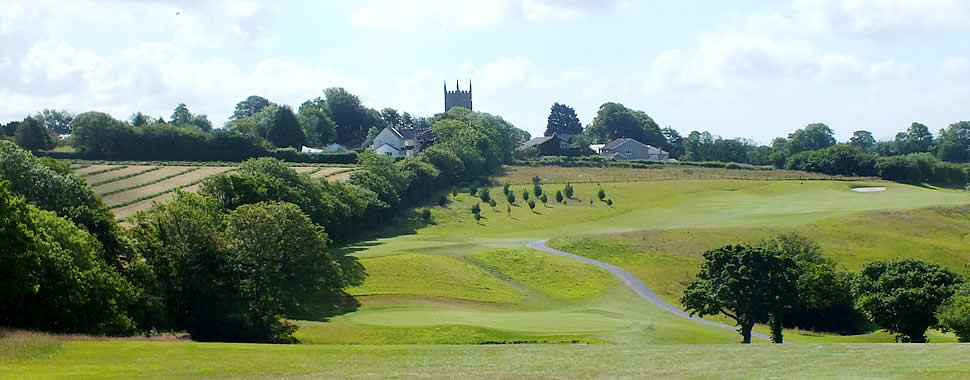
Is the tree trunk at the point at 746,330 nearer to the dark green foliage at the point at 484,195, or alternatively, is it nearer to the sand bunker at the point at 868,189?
the dark green foliage at the point at 484,195

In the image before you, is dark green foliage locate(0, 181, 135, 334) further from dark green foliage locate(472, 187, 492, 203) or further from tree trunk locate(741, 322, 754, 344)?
dark green foliage locate(472, 187, 492, 203)

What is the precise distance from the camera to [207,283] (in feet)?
149

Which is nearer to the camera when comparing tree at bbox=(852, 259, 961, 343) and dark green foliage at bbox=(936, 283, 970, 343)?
dark green foliage at bbox=(936, 283, 970, 343)

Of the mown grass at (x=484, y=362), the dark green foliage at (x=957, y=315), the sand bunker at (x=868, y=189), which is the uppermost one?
the sand bunker at (x=868, y=189)

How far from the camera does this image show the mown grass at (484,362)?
25047 mm

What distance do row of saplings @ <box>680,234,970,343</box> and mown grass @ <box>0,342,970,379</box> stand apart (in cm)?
1495

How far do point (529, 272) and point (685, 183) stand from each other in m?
66.2

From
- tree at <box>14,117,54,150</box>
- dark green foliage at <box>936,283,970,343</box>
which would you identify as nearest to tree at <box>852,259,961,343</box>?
dark green foliage at <box>936,283,970,343</box>

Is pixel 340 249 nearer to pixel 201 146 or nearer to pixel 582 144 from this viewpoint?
pixel 201 146

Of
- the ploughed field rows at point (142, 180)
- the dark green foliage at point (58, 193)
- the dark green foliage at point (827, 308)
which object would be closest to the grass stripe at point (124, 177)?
the ploughed field rows at point (142, 180)

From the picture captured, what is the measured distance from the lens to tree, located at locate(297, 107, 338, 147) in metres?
188

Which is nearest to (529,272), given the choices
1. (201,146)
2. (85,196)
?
(85,196)

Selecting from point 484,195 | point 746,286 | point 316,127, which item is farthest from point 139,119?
point 746,286

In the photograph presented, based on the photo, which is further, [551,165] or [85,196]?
[551,165]
